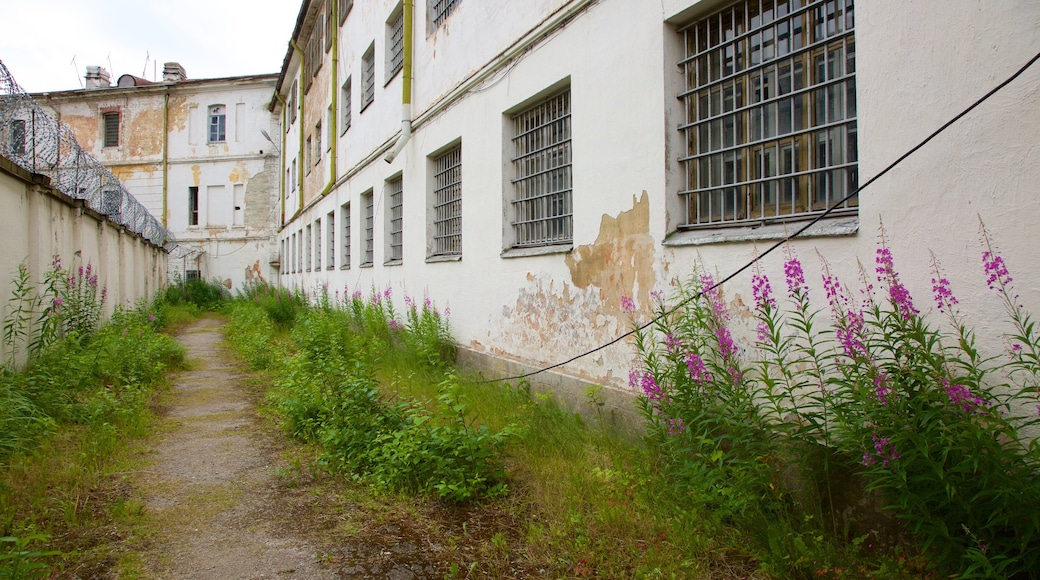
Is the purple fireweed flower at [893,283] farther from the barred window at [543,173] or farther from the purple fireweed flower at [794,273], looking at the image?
the barred window at [543,173]

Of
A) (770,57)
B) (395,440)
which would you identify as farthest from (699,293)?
(395,440)

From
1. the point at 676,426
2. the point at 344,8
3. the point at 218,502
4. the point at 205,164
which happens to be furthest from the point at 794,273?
the point at 205,164

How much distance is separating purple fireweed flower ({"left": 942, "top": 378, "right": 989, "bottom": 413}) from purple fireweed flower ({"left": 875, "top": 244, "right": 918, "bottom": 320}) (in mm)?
306

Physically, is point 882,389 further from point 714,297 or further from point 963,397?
point 714,297

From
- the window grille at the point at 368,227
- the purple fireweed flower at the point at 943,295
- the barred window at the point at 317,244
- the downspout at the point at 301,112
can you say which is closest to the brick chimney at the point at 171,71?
the downspout at the point at 301,112

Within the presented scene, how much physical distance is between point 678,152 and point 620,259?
34.6 inches

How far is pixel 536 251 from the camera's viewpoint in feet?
19.4

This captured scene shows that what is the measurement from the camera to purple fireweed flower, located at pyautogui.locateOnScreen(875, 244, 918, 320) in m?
2.54

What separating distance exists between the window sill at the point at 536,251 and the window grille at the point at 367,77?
21.3ft

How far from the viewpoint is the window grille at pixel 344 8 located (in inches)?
523

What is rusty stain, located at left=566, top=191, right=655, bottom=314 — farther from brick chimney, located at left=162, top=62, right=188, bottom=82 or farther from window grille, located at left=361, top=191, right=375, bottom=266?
brick chimney, located at left=162, top=62, right=188, bottom=82

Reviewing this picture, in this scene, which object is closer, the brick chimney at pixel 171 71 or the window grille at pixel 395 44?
the window grille at pixel 395 44

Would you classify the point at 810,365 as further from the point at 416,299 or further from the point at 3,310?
the point at 3,310

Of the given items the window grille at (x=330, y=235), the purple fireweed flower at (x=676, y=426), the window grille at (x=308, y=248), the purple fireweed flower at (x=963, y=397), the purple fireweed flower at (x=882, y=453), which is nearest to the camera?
the purple fireweed flower at (x=963, y=397)
